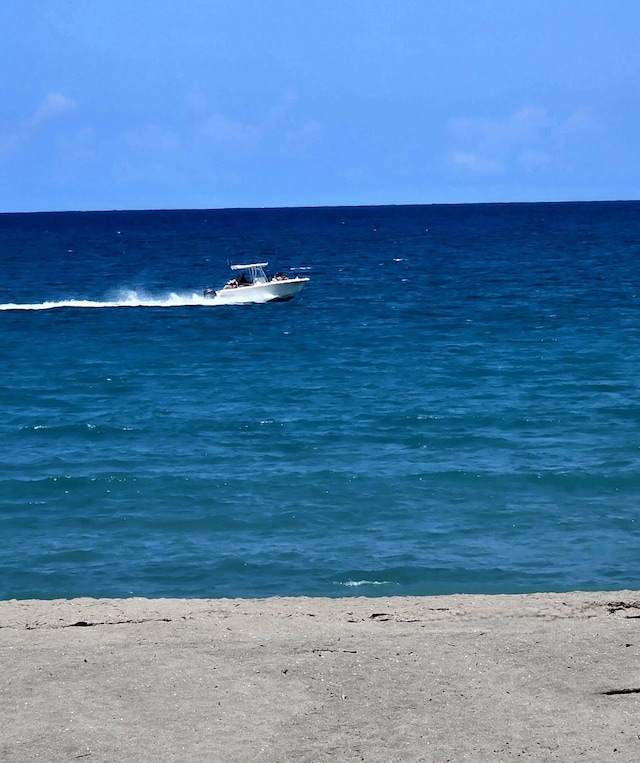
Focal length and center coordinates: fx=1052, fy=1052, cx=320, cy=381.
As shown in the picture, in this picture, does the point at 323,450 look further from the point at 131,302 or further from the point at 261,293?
the point at 131,302

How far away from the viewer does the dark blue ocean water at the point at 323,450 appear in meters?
14.1

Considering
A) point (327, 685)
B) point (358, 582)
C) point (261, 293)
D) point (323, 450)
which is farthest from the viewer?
point (261, 293)

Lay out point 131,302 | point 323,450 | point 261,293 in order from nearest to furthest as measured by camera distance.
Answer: point 323,450 < point 261,293 < point 131,302

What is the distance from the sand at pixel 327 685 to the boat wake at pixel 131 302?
38.2 meters

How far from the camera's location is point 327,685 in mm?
9070

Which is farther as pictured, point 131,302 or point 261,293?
point 131,302

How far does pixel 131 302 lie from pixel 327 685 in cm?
4290

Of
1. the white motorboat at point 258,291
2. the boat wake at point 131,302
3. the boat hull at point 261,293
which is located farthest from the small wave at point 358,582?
the boat wake at point 131,302

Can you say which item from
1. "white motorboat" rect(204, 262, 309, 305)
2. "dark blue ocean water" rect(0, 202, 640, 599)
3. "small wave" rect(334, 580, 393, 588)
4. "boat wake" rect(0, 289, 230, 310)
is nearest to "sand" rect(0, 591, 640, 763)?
"small wave" rect(334, 580, 393, 588)

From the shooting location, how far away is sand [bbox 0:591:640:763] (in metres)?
8.10

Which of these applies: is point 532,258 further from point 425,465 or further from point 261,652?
point 261,652

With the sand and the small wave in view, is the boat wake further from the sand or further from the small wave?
the sand

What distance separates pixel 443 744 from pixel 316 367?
22.0m

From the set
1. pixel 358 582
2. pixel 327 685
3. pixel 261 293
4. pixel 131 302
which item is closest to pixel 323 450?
pixel 358 582
